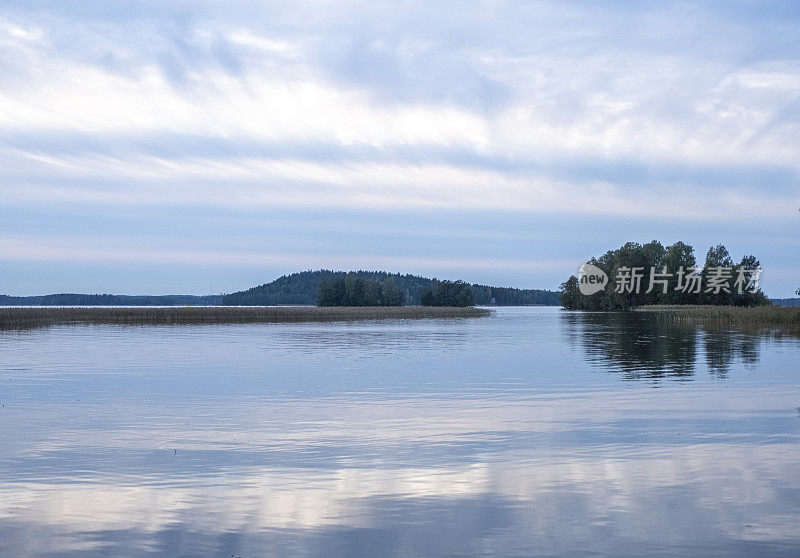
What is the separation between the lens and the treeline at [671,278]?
472ft

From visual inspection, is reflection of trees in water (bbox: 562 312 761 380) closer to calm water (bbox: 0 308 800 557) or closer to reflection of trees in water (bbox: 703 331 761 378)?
reflection of trees in water (bbox: 703 331 761 378)

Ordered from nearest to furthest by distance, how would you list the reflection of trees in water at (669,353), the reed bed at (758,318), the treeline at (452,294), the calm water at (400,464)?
the calm water at (400,464)
the reflection of trees in water at (669,353)
the reed bed at (758,318)
the treeline at (452,294)

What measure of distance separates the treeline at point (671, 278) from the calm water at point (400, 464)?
124m

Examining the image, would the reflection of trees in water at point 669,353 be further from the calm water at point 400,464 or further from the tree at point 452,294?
the tree at point 452,294

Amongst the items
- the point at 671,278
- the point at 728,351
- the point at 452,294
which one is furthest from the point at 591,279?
the point at 728,351

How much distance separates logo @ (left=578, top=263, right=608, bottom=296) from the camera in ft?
562

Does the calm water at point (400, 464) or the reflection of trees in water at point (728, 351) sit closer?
the calm water at point (400, 464)

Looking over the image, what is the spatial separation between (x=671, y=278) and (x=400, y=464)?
15029cm

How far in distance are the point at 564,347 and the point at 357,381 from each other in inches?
913

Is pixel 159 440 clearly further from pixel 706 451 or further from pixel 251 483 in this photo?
pixel 706 451

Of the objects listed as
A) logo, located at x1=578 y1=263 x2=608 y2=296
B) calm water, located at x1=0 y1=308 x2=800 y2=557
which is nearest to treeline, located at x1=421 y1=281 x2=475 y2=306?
logo, located at x1=578 y1=263 x2=608 y2=296

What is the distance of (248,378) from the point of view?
29.0m

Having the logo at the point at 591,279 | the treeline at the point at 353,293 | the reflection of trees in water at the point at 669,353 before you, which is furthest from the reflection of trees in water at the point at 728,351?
the treeline at the point at 353,293

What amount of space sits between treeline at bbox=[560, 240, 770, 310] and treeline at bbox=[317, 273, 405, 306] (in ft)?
158
